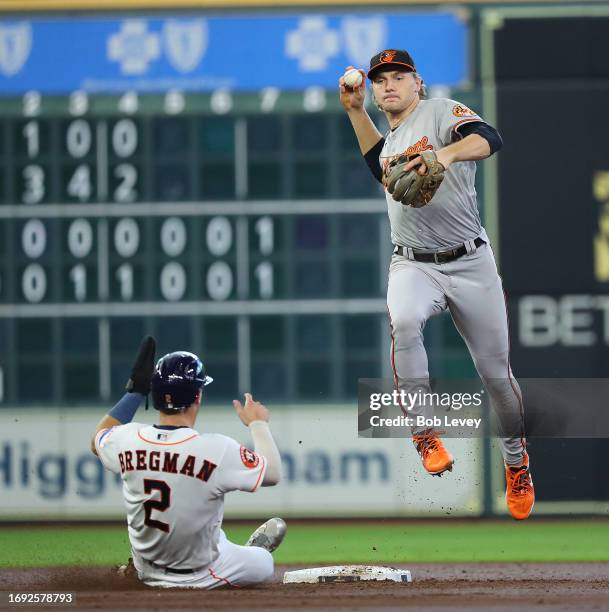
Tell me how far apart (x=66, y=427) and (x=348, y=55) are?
2.84m

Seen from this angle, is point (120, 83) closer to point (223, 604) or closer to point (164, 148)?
point (164, 148)

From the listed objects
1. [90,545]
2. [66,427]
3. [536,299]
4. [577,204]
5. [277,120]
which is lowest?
[90,545]

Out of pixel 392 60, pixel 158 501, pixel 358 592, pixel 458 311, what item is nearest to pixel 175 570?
pixel 158 501

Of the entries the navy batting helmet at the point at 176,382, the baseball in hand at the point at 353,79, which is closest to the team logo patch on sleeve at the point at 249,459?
the navy batting helmet at the point at 176,382

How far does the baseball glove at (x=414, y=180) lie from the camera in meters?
5.01

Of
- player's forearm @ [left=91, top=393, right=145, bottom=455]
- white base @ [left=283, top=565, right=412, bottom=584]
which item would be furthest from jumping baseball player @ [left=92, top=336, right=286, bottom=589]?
white base @ [left=283, top=565, right=412, bottom=584]

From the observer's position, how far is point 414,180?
504 cm

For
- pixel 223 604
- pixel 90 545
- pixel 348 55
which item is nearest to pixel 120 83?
pixel 348 55

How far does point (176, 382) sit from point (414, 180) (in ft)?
3.48

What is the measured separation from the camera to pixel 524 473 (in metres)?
5.61

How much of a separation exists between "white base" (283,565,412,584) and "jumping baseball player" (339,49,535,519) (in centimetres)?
79

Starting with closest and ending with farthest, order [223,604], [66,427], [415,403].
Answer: [223,604] < [415,403] < [66,427]

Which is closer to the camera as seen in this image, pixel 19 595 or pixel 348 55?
pixel 19 595

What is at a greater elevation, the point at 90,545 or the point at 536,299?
the point at 536,299
